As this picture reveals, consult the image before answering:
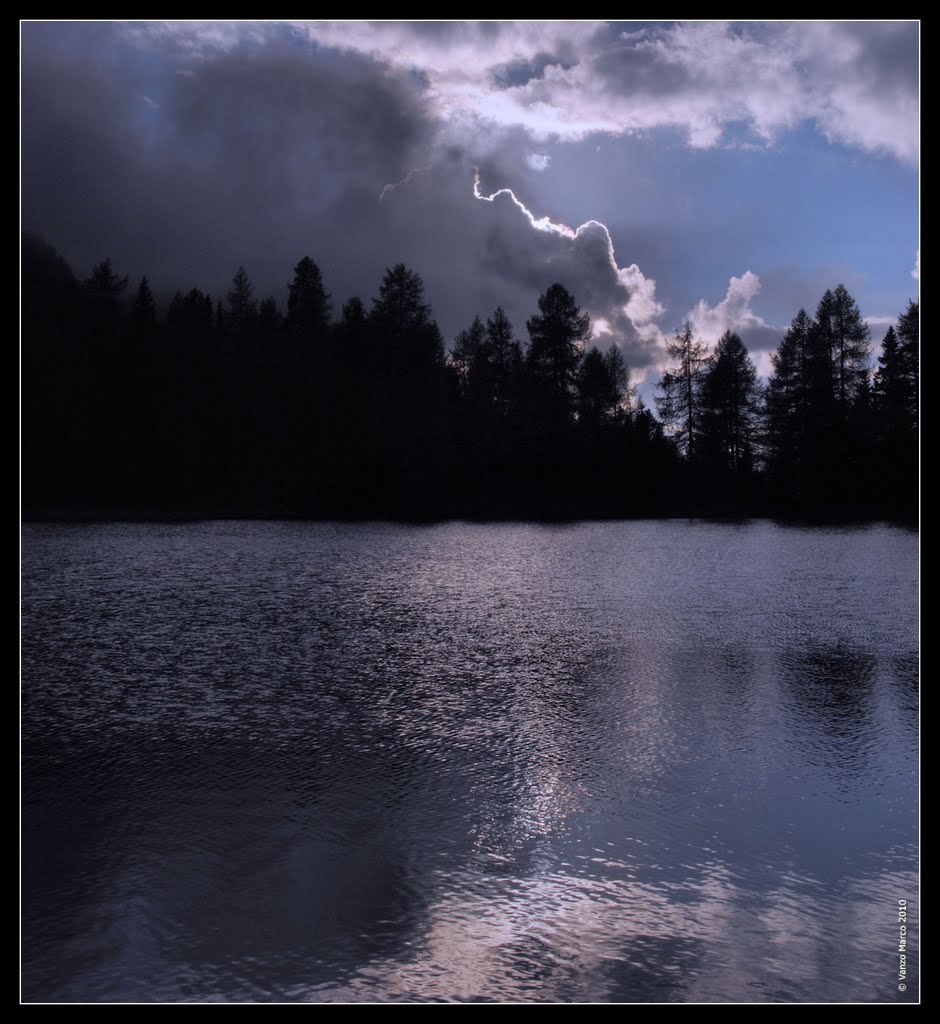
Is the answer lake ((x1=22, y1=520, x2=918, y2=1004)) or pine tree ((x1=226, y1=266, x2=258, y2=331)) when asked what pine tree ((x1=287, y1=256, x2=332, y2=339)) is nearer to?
pine tree ((x1=226, y1=266, x2=258, y2=331))

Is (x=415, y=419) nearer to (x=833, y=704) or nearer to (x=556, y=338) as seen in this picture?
(x=556, y=338)

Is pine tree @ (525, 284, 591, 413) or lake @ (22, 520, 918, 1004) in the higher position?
pine tree @ (525, 284, 591, 413)

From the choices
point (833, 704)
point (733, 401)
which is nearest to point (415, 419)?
point (733, 401)

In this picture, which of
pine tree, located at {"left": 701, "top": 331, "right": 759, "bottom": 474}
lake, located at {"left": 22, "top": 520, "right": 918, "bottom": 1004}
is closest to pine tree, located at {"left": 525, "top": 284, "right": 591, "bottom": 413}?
pine tree, located at {"left": 701, "top": 331, "right": 759, "bottom": 474}

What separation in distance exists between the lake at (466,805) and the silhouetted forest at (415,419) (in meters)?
37.8

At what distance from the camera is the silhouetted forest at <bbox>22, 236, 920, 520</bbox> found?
5691cm

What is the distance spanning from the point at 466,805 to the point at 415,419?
5764cm

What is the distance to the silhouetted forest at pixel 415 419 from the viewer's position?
187 ft

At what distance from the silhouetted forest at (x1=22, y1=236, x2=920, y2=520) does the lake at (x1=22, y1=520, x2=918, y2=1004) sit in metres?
37.8

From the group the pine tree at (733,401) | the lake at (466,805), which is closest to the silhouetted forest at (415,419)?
the pine tree at (733,401)

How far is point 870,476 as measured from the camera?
5803 cm

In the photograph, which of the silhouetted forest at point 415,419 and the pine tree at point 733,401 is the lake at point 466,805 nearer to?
the silhouetted forest at point 415,419

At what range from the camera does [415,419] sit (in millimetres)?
63125

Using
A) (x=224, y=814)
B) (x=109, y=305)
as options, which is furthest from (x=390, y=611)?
(x=109, y=305)
